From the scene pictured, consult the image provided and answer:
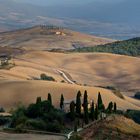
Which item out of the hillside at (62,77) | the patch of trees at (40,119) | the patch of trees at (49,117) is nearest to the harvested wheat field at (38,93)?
the hillside at (62,77)

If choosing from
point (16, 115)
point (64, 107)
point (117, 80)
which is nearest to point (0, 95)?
point (64, 107)

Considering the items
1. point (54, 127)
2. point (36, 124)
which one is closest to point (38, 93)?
point (36, 124)

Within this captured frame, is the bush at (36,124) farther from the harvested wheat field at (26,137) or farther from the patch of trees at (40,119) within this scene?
the harvested wheat field at (26,137)

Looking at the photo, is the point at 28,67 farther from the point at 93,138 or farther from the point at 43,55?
the point at 93,138

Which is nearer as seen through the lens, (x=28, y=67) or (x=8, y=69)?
(x=8, y=69)

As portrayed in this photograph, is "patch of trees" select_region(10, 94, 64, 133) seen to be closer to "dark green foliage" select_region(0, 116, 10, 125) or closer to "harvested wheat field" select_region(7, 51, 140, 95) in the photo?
"dark green foliage" select_region(0, 116, 10, 125)

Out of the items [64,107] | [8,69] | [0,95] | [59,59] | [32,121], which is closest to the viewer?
[32,121]

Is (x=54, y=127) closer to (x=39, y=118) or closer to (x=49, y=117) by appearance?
(x=49, y=117)

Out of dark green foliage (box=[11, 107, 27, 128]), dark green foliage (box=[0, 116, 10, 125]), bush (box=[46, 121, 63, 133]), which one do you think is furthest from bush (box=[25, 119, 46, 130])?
dark green foliage (box=[0, 116, 10, 125])

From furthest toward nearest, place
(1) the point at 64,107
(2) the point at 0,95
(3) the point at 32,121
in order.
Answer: (2) the point at 0,95 < (1) the point at 64,107 < (3) the point at 32,121
